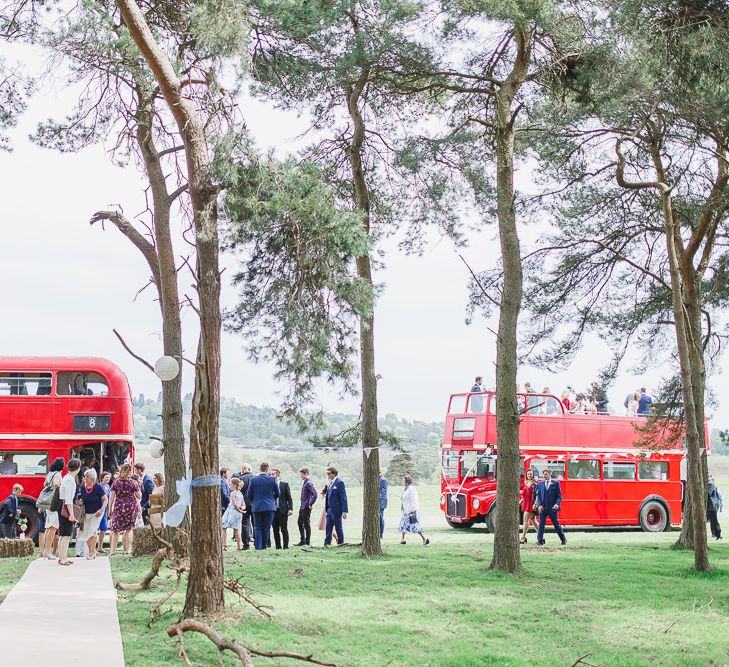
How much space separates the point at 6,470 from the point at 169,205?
769 centimetres

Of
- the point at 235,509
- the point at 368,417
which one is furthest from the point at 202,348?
the point at 235,509

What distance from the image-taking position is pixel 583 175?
1870 centimetres

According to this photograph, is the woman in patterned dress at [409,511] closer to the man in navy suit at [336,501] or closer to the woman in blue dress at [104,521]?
the man in navy suit at [336,501]

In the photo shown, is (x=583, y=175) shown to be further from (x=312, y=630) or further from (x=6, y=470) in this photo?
(x=6, y=470)

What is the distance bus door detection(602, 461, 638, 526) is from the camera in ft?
87.4

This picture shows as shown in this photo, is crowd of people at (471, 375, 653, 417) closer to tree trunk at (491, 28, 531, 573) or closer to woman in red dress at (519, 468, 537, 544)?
woman in red dress at (519, 468, 537, 544)

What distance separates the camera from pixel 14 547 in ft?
53.7

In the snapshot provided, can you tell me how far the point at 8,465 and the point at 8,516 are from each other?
2391 mm

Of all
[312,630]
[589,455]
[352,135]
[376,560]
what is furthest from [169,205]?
[589,455]

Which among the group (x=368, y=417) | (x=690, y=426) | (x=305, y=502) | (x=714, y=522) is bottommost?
(x=714, y=522)

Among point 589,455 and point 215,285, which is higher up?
point 215,285

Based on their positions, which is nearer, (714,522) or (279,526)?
(279,526)

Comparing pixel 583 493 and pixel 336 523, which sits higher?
pixel 583 493

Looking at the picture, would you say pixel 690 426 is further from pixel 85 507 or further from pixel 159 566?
pixel 85 507
